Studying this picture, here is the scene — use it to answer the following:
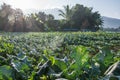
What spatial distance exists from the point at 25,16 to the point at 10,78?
57.1 metres

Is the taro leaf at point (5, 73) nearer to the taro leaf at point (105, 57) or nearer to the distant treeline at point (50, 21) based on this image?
the taro leaf at point (105, 57)

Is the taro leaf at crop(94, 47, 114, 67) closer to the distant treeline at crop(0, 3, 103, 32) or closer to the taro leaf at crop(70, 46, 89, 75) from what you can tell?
the taro leaf at crop(70, 46, 89, 75)

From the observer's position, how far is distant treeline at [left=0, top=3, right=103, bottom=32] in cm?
5506

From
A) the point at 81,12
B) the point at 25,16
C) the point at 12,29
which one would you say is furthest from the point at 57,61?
the point at 81,12

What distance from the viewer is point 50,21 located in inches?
2377

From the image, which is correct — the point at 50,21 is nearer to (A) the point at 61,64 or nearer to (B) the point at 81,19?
(B) the point at 81,19

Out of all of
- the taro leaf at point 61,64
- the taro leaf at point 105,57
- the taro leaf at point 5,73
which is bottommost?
the taro leaf at point 5,73

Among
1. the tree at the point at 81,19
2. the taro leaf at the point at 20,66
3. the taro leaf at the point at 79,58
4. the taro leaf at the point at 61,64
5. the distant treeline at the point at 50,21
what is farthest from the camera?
the tree at the point at 81,19

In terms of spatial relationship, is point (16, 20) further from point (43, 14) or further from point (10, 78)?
point (10, 78)

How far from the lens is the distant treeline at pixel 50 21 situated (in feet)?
181

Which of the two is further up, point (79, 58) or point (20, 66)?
point (79, 58)

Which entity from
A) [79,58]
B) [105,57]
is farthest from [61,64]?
[105,57]

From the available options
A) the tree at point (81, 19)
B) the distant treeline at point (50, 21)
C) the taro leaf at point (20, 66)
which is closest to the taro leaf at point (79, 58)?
the taro leaf at point (20, 66)

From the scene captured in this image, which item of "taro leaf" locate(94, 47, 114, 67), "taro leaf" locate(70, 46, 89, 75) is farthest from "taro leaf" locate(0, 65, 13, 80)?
"taro leaf" locate(94, 47, 114, 67)
